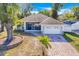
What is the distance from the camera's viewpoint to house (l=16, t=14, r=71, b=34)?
9.36 metres

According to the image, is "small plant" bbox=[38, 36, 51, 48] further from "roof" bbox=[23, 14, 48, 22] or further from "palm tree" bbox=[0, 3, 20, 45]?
"palm tree" bbox=[0, 3, 20, 45]

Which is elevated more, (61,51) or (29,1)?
(29,1)

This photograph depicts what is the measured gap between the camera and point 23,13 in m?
9.24

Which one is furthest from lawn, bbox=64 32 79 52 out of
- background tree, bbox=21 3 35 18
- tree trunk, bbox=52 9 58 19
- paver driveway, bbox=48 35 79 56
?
background tree, bbox=21 3 35 18

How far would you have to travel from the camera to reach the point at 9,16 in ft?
30.5

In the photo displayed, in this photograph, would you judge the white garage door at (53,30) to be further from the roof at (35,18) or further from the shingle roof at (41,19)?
the roof at (35,18)

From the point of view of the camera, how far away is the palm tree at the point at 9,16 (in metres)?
9.09

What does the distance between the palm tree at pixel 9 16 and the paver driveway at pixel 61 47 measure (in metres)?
1.26

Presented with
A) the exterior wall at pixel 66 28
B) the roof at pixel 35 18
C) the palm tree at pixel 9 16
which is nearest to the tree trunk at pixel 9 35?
the palm tree at pixel 9 16

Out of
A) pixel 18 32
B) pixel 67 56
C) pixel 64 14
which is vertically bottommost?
pixel 67 56

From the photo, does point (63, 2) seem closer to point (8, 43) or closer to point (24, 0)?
point (24, 0)

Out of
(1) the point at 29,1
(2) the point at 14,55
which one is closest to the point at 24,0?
(1) the point at 29,1

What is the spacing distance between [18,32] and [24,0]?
1019mm

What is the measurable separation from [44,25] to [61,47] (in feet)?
2.86
